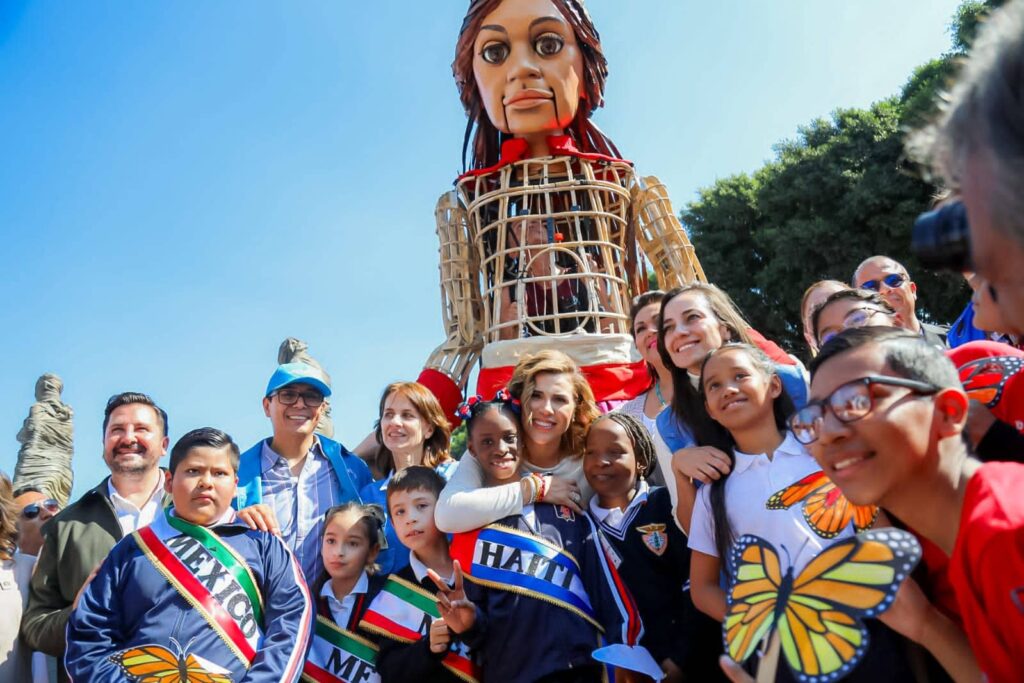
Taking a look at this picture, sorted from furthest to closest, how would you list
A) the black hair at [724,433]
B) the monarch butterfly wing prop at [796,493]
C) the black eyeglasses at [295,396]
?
the black eyeglasses at [295,396] → the black hair at [724,433] → the monarch butterfly wing prop at [796,493]

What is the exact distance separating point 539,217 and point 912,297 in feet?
6.35

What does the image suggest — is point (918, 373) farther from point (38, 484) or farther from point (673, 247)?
point (38, 484)

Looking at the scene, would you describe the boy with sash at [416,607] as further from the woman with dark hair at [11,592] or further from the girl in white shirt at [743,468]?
the woman with dark hair at [11,592]

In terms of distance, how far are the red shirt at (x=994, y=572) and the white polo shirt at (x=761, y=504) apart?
2.49ft

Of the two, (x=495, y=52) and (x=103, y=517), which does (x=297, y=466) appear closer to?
(x=103, y=517)

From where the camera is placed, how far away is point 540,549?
2.59 m

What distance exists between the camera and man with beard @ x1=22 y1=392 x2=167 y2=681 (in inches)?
113

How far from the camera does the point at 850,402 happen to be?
54.4 inches

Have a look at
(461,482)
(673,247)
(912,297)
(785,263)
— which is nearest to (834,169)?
(785,263)

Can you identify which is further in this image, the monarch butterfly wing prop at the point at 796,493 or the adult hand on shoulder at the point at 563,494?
the adult hand on shoulder at the point at 563,494

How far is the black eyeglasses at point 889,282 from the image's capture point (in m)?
3.29

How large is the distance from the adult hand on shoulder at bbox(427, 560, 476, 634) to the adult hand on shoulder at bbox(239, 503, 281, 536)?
0.72 meters

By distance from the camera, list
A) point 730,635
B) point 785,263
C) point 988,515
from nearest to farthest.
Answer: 1. point 988,515
2. point 730,635
3. point 785,263

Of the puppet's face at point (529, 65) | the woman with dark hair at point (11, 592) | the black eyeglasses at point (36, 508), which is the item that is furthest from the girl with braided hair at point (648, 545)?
the black eyeglasses at point (36, 508)
